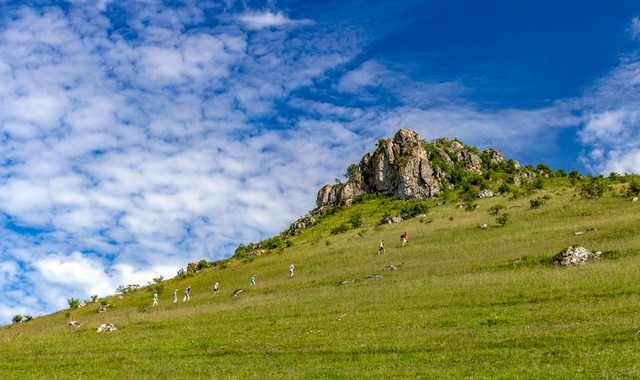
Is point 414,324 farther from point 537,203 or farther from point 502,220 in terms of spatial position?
point 537,203

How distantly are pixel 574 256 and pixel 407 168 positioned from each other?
109 metres

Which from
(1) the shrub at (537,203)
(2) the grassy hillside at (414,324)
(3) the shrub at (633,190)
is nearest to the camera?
(2) the grassy hillside at (414,324)

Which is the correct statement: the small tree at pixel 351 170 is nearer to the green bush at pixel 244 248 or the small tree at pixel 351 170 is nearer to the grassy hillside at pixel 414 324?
the green bush at pixel 244 248

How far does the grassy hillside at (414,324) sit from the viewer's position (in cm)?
2333

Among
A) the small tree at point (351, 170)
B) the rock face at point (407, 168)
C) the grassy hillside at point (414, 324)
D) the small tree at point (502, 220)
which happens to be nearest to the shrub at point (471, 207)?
the small tree at point (502, 220)

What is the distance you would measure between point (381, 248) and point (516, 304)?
38110mm

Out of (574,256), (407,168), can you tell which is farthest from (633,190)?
(407,168)

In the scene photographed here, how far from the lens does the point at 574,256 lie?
149 feet

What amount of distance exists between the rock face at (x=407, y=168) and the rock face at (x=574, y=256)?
98320 mm

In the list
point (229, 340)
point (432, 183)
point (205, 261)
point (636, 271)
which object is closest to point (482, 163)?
point (432, 183)

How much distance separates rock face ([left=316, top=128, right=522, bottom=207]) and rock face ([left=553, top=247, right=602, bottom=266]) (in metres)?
98.3

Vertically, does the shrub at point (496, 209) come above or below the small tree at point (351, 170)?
below

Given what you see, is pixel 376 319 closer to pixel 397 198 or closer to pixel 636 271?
pixel 636 271

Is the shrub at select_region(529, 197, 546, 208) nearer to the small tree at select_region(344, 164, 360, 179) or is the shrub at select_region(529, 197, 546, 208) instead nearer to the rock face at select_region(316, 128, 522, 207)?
the rock face at select_region(316, 128, 522, 207)
